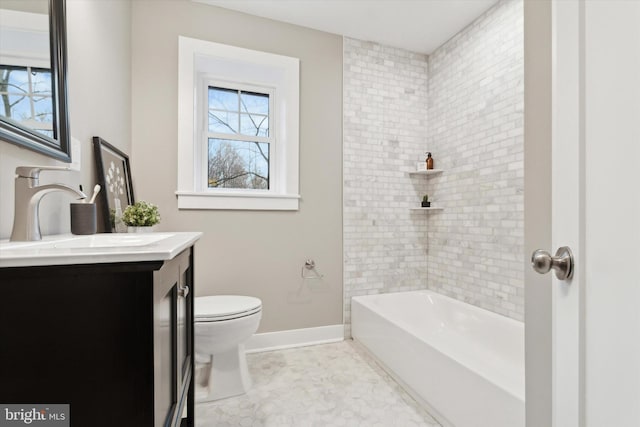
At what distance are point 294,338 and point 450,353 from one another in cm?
132

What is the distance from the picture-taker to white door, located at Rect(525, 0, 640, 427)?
47 cm

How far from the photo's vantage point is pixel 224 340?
174 cm

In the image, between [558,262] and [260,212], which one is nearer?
[558,262]

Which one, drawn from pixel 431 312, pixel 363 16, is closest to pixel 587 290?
pixel 431 312

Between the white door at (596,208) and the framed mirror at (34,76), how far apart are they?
4.48 feet

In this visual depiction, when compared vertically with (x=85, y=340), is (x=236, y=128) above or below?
above

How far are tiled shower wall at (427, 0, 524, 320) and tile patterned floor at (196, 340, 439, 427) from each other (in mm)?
1026

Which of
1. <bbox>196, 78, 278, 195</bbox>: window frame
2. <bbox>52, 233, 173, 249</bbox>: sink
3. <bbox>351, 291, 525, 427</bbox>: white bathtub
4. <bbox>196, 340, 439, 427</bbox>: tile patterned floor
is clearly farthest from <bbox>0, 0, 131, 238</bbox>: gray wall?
<bbox>351, 291, 525, 427</bbox>: white bathtub

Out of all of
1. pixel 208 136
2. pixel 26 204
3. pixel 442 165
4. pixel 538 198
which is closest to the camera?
pixel 538 198

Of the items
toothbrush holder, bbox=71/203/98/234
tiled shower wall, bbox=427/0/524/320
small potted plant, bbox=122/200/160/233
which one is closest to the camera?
toothbrush holder, bbox=71/203/98/234

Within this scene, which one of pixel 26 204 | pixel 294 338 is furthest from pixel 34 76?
pixel 294 338

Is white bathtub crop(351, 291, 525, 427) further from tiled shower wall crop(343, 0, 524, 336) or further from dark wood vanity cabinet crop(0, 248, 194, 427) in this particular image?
dark wood vanity cabinet crop(0, 248, 194, 427)

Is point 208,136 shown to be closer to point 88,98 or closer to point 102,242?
point 88,98

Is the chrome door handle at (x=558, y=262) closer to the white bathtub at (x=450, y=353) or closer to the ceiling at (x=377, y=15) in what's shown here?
the white bathtub at (x=450, y=353)
